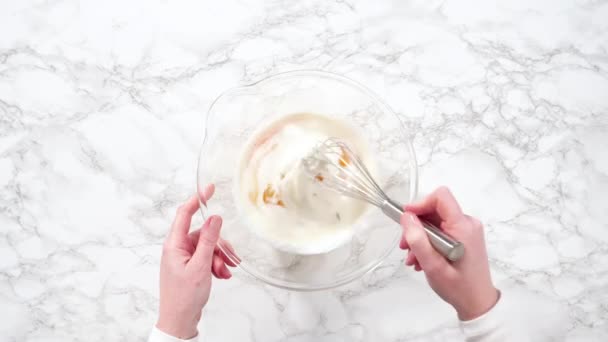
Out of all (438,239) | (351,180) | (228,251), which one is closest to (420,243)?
(438,239)

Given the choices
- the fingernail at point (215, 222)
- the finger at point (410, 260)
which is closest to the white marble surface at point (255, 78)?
the finger at point (410, 260)

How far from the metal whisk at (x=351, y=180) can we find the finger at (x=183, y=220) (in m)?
0.22

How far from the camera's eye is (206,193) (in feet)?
2.75

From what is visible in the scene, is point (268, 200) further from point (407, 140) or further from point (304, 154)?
point (407, 140)

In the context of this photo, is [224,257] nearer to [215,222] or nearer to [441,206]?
[215,222]

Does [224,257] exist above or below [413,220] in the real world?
below

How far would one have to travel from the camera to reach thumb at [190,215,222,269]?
815mm

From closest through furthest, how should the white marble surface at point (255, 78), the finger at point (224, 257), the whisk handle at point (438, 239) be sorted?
1. the whisk handle at point (438, 239)
2. the finger at point (224, 257)
3. the white marble surface at point (255, 78)

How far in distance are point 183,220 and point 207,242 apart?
9 cm

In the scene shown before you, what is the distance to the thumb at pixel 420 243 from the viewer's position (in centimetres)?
76

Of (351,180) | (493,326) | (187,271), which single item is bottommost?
(493,326)

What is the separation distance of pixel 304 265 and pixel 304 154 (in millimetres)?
180

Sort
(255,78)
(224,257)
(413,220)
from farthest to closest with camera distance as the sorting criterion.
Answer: (255,78)
(224,257)
(413,220)

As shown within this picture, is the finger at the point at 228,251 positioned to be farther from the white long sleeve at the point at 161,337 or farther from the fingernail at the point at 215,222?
the white long sleeve at the point at 161,337
